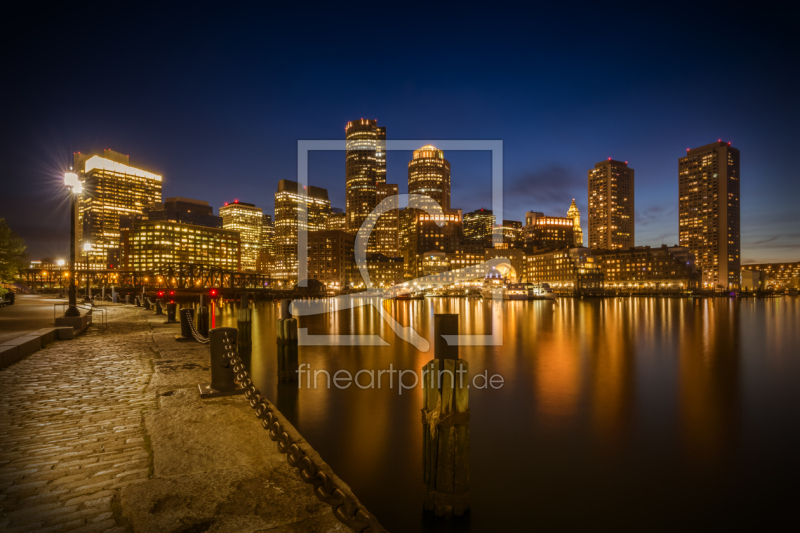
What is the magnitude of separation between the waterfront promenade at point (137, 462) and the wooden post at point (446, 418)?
1855 mm

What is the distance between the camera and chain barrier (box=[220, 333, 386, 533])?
434 centimetres

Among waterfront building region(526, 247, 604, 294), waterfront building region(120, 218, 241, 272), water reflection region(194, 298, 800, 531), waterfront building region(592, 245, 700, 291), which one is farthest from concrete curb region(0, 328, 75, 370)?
waterfront building region(120, 218, 241, 272)

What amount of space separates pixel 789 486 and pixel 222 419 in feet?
38.9

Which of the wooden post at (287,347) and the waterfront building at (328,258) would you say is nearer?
the wooden post at (287,347)

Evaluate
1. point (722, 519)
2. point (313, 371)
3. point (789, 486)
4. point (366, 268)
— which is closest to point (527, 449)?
point (722, 519)

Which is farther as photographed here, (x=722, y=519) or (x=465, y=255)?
(x=465, y=255)

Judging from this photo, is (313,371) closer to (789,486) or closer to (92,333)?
(92,333)

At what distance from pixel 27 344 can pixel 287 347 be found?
25.9 feet

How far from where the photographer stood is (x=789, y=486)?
8633 millimetres

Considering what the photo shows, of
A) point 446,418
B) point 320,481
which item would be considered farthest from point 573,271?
point 320,481

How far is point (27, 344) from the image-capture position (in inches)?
495

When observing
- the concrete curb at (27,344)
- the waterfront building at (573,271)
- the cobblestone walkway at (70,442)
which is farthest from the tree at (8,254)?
the waterfront building at (573,271)

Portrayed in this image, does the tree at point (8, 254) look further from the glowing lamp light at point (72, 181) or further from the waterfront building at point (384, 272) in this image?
the waterfront building at point (384, 272)

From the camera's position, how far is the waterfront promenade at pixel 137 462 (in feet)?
14.4
